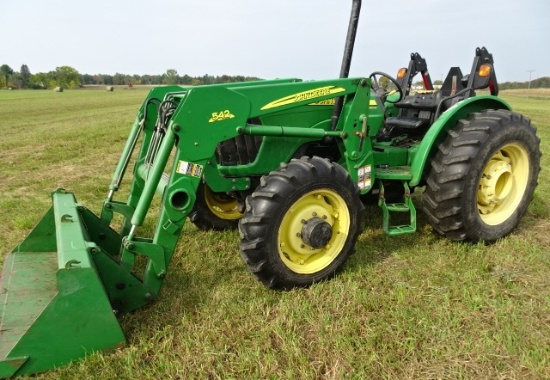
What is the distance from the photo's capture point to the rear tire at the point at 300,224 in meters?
2.92

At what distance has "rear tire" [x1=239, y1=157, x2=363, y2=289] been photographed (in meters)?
2.92

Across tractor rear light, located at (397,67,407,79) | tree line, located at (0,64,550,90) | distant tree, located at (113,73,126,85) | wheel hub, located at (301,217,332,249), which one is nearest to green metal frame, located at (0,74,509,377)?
wheel hub, located at (301,217,332,249)

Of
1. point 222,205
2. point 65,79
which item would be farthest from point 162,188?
point 65,79

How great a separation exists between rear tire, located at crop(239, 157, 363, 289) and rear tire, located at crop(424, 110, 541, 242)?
2.98 ft

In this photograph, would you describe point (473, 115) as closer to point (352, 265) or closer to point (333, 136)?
point (333, 136)

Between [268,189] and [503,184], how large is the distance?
8.62 feet

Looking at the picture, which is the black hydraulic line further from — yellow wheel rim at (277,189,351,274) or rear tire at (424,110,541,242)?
rear tire at (424,110,541,242)

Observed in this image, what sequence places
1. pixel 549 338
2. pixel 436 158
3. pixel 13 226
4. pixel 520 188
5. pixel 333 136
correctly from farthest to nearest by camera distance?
1. pixel 13 226
2. pixel 520 188
3. pixel 436 158
4. pixel 333 136
5. pixel 549 338

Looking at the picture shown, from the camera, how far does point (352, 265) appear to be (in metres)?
3.62

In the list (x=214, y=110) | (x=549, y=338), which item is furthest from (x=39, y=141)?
(x=549, y=338)

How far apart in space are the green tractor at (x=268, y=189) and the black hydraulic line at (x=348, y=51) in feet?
0.04

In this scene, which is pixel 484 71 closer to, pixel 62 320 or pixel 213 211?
pixel 213 211

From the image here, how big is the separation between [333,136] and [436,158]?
995 mm

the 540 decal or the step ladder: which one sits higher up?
the 540 decal
